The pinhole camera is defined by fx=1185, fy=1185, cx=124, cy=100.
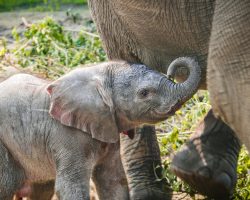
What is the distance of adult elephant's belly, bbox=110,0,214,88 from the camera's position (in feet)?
16.1

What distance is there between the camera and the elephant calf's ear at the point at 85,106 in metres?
4.63

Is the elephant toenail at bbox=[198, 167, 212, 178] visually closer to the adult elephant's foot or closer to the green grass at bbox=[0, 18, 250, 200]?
Answer: the adult elephant's foot

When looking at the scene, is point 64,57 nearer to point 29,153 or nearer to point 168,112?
point 29,153

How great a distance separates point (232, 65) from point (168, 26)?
2.48 ft

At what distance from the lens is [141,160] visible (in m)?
5.83

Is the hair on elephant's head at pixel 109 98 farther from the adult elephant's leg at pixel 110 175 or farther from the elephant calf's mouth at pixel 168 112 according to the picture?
the adult elephant's leg at pixel 110 175

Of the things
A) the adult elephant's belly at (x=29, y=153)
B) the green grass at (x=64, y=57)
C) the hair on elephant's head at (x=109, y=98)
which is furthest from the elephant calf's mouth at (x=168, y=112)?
the green grass at (x=64, y=57)

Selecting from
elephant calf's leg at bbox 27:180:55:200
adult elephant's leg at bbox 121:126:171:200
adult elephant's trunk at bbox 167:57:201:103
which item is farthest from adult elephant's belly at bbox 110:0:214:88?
elephant calf's leg at bbox 27:180:55:200

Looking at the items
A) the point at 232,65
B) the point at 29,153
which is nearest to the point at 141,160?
the point at 29,153

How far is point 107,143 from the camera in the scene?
4.71 metres

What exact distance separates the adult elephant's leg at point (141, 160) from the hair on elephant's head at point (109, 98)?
3.63ft

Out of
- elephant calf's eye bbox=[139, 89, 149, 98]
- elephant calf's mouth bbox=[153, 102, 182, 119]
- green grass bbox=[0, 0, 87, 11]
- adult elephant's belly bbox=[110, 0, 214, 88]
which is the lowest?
elephant calf's mouth bbox=[153, 102, 182, 119]

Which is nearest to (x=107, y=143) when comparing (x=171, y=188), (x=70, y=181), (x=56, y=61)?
(x=70, y=181)

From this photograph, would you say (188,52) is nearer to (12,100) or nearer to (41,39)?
(12,100)
